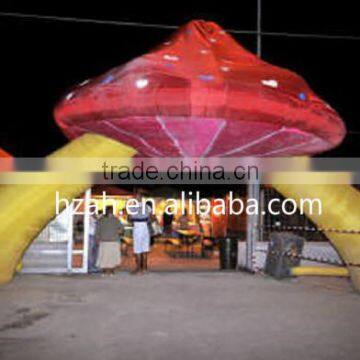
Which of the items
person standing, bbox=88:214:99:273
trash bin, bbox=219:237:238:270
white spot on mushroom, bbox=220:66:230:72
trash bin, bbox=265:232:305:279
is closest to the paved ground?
trash bin, bbox=265:232:305:279

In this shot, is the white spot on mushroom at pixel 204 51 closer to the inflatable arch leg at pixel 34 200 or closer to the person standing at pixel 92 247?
the inflatable arch leg at pixel 34 200

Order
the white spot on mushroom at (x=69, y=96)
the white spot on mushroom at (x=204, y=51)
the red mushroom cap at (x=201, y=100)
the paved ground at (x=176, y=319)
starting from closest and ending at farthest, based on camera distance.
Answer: the red mushroom cap at (x=201, y=100) → the paved ground at (x=176, y=319) → the white spot on mushroom at (x=204, y=51) → the white spot on mushroom at (x=69, y=96)

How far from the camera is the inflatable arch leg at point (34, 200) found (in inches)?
380

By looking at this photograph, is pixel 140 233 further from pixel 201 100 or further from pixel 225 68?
pixel 201 100

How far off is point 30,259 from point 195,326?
655 centimetres

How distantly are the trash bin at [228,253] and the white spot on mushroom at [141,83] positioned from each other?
8415 mm

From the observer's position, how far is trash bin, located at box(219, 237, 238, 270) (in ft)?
43.8

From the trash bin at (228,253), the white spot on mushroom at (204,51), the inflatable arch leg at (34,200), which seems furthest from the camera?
the trash bin at (228,253)

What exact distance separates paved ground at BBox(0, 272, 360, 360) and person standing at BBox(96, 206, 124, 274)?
71 cm

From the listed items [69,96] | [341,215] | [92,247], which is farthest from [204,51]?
[92,247]

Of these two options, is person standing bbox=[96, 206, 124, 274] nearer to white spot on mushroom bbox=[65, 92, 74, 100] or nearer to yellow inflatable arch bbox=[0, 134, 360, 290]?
yellow inflatable arch bbox=[0, 134, 360, 290]

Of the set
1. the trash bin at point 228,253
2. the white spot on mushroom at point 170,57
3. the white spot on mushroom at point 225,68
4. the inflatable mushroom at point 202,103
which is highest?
the white spot on mushroom at point 170,57

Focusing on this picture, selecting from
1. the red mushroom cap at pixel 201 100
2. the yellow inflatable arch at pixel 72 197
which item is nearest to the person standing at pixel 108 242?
the yellow inflatable arch at pixel 72 197

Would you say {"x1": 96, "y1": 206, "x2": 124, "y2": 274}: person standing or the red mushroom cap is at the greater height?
the red mushroom cap
